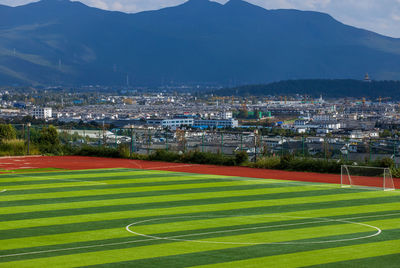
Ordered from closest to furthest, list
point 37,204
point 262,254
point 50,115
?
point 262,254 → point 37,204 → point 50,115

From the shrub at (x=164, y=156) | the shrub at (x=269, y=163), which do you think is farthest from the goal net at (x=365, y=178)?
the shrub at (x=164, y=156)

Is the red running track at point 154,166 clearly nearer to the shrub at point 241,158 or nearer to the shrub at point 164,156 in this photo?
the shrub at point 164,156

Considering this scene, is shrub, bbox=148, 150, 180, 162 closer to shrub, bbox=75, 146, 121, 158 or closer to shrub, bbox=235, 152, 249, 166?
shrub, bbox=75, 146, 121, 158

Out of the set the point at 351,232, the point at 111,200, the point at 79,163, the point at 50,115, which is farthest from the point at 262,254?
the point at 50,115

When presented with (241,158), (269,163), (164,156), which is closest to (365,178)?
(269,163)

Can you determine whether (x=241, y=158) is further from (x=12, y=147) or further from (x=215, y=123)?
(x=215, y=123)

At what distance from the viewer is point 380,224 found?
1738 centimetres

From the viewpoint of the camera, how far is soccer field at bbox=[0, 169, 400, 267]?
13.5m

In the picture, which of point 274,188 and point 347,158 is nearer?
point 274,188

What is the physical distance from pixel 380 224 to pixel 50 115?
120203 millimetres

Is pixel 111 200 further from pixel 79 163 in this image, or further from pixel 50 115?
pixel 50 115

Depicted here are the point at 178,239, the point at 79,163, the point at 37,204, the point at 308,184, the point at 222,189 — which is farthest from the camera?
the point at 79,163

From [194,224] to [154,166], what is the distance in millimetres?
17179

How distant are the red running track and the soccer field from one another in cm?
252
